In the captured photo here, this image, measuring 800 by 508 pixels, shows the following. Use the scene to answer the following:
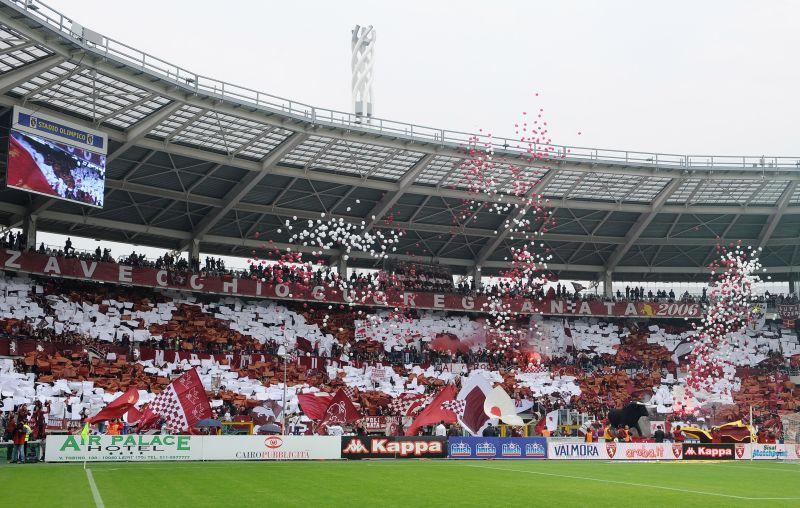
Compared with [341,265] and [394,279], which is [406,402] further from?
[341,265]

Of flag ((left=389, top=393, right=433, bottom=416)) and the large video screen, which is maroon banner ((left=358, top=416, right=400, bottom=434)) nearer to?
flag ((left=389, top=393, right=433, bottom=416))

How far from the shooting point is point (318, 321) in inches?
2357

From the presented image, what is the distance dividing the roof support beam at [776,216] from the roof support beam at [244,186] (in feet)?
114

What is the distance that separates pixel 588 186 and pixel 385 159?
49.5ft

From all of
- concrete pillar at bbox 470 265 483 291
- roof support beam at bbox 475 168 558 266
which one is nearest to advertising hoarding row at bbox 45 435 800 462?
roof support beam at bbox 475 168 558 266

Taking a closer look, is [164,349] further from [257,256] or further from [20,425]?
[20,425]

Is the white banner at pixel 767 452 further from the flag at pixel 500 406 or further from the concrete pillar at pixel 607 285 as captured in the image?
the concrete pillar at pixel 607 285

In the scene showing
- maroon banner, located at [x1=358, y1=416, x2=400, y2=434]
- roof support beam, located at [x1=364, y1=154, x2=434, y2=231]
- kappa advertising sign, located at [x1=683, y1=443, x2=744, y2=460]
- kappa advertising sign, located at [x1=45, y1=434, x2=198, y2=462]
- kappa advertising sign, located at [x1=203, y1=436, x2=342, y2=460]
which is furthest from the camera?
roof support beam, located at [x1=364, y1=154, x2=434, y2=231]

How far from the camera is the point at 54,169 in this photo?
39812 millimetres

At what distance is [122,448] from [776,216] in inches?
1964

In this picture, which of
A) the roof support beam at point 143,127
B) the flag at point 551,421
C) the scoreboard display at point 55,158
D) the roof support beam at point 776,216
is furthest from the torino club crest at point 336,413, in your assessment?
the roof support beam at point 776,216

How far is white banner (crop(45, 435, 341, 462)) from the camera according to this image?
31734 millimetres

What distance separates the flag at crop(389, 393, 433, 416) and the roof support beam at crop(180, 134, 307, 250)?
15603 mm

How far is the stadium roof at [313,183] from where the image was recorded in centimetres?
3988
